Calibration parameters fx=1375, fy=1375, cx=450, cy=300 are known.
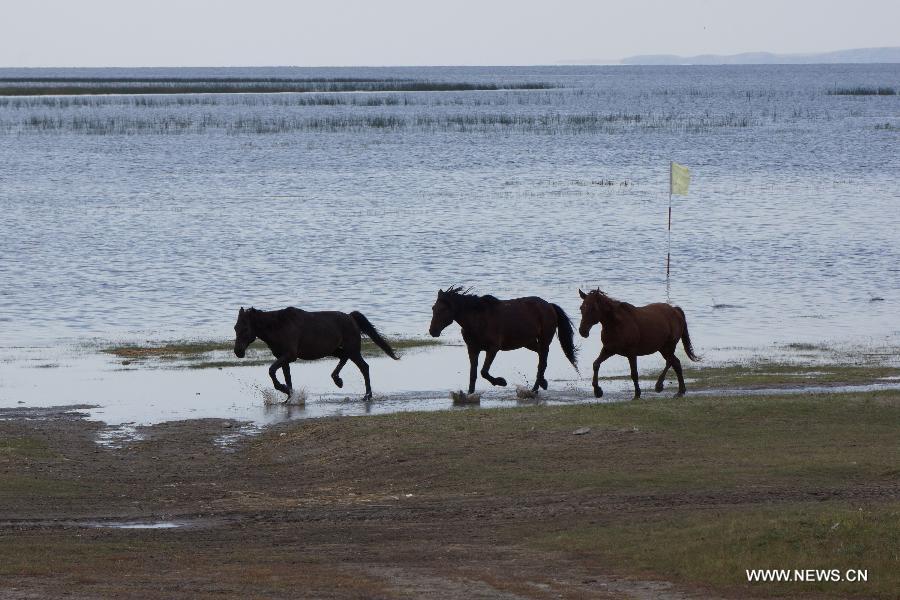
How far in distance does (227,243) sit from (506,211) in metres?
12.8

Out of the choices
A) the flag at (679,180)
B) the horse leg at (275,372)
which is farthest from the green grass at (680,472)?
the flag at (679,180)

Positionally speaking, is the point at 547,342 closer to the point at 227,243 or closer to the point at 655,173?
the point at 227,243

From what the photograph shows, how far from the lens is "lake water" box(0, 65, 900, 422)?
2925 centimetres

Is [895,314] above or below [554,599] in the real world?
below

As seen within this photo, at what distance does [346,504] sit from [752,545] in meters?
4.09

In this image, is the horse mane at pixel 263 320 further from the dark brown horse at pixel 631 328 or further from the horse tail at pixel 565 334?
the dark brown horse at pixel 631 328

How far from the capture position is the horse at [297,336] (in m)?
18.9

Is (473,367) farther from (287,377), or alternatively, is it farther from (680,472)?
(680,472)

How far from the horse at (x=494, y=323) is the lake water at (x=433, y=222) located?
202 inches

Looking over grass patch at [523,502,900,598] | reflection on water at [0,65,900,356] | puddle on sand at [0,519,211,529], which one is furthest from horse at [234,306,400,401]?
grass patch at [523,502,900,598]

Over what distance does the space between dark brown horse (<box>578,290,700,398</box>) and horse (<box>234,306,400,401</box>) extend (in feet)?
11.7

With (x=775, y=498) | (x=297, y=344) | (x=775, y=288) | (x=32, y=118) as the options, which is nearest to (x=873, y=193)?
(x=775, y=288)

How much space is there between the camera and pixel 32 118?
113m

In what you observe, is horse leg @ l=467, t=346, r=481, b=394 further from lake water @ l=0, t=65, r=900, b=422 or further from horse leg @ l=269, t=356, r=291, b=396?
lake water @ l=0, t=65, r=900, b=422
